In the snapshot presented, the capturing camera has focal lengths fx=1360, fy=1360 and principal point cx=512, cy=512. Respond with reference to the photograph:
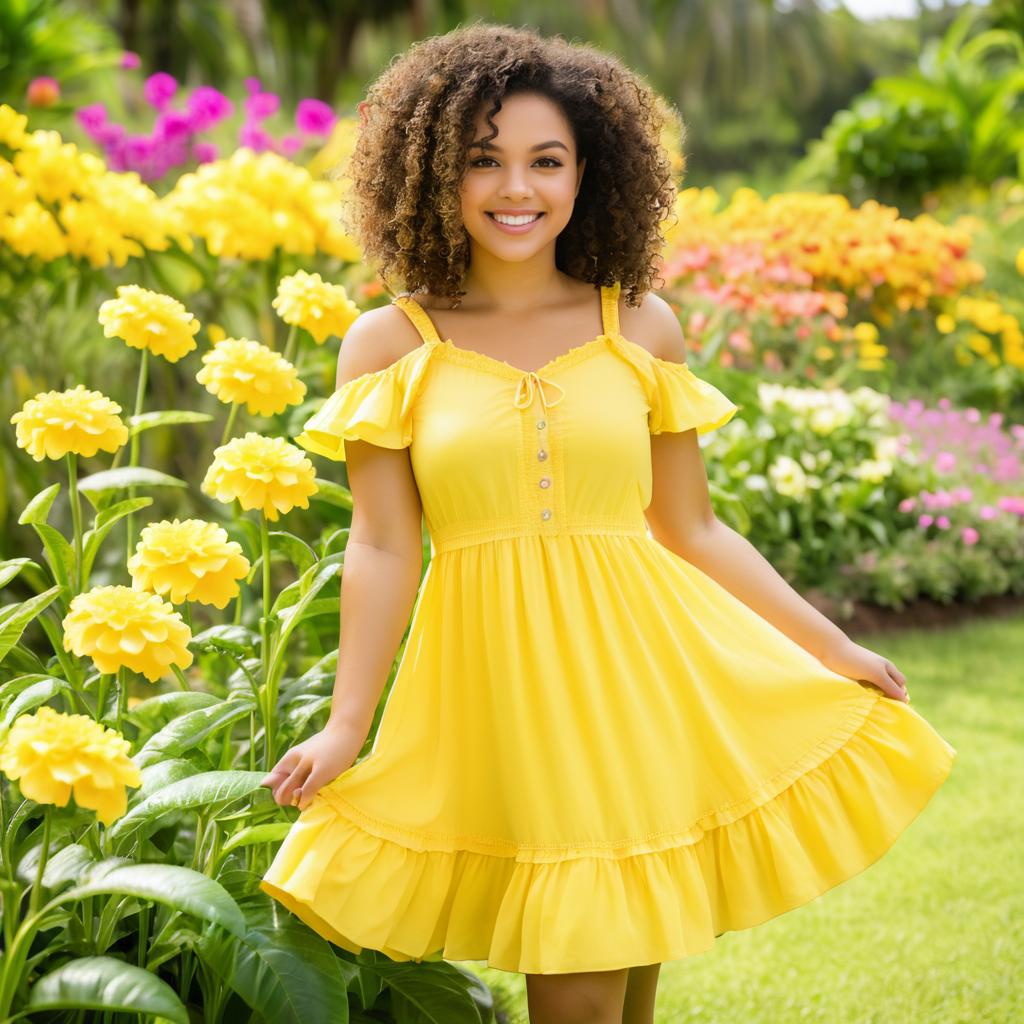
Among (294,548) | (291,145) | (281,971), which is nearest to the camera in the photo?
(281,971)

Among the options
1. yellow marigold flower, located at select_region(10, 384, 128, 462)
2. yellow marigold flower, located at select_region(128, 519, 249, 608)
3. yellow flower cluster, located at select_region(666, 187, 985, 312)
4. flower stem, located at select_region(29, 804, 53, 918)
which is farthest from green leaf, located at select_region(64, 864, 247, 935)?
yellow flower cluster, located at select_region(666, 187, 985, 312)

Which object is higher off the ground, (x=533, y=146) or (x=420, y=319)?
(x=533, y=146)

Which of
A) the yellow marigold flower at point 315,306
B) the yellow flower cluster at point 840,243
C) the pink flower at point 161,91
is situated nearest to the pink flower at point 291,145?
the pink flower at point 161,91

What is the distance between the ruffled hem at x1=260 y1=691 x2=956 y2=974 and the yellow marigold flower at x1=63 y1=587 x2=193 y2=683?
258mm

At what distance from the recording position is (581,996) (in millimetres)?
1604

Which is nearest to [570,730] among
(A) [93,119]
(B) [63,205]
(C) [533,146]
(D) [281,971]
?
(D) [281,971]

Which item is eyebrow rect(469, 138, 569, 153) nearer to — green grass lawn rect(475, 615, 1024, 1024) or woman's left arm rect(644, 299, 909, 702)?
woman's left arm rect(644, 299, 909, 702)

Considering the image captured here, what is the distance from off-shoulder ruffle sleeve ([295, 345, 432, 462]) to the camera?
5.59 ft

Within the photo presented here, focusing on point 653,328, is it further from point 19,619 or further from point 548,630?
point 19,619

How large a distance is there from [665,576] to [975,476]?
4204 mm

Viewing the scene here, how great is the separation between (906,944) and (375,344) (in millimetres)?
1648

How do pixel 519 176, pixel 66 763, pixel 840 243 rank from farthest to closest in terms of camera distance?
pixel 840 243 < pixel 519 176 < pixel 66 763

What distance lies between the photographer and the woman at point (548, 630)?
1619 mm

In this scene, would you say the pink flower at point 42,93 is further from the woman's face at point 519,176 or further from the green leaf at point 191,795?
the green leaf at point 191,795
